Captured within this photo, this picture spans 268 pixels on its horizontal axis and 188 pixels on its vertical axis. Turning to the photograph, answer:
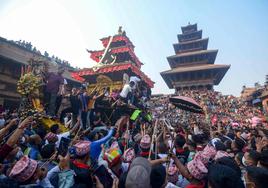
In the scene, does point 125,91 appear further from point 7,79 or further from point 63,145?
point 7,79

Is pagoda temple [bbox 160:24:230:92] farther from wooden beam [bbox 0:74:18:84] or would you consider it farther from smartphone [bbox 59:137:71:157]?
smartphone [bbox 59:137:71:157]

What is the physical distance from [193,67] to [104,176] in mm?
31214

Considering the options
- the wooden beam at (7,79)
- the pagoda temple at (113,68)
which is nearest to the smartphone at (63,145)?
the pagoda temple at (113,68)

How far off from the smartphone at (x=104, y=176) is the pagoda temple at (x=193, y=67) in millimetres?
28624

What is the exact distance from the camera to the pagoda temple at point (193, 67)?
29.7 m

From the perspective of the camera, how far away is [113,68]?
15641 millimetres

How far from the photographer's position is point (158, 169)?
2.63 meters

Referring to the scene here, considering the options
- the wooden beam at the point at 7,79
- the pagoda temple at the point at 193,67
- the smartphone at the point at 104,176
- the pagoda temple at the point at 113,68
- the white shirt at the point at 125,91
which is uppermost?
the pagoda temple at the point at 193,67

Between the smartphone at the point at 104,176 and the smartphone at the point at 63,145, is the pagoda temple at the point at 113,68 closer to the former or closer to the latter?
the smartphone at the point at 63,145

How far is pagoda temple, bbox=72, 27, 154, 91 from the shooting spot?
51.5 feet

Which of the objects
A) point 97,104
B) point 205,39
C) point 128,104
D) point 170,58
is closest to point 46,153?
point 128,104

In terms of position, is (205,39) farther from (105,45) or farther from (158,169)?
(158,169)

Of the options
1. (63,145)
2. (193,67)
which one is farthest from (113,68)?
(193,67)

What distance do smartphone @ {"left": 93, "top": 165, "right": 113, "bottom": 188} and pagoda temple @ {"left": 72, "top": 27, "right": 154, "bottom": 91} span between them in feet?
40.0
